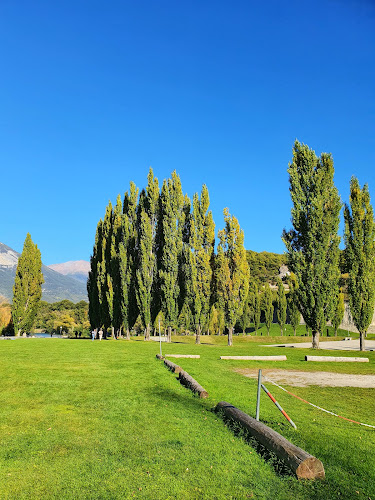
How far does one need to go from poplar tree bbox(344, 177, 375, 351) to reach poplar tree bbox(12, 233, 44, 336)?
1674 inches

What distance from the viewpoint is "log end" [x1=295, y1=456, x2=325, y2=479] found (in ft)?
19.0

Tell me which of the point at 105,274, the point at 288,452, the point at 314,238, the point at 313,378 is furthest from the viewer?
the point at 105,274

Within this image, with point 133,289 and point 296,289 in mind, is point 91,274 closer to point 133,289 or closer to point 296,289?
point 133,289

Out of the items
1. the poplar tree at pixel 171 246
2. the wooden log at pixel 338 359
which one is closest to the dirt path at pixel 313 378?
the wooden log at pixel 338 359

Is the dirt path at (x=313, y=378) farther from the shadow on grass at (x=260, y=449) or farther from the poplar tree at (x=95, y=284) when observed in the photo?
the poplar tree at (x=95, y=284)

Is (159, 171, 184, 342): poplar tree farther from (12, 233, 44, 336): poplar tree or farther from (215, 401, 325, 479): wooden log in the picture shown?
(215, 401, 325, 479): wooden log

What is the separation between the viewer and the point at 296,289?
31203 mm

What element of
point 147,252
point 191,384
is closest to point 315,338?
point 147,252

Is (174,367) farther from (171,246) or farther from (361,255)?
(171,246)

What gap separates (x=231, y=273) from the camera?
39.0 m

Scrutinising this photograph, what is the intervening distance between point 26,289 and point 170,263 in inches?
981

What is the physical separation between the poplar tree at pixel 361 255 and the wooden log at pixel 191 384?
22367 mm

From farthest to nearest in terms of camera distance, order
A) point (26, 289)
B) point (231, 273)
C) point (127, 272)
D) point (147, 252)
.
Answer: point (26, 289) < point (127, 272) < point (147, 252) < point (231, 273)

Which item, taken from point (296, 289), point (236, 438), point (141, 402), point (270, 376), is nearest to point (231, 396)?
point (141, 402)
